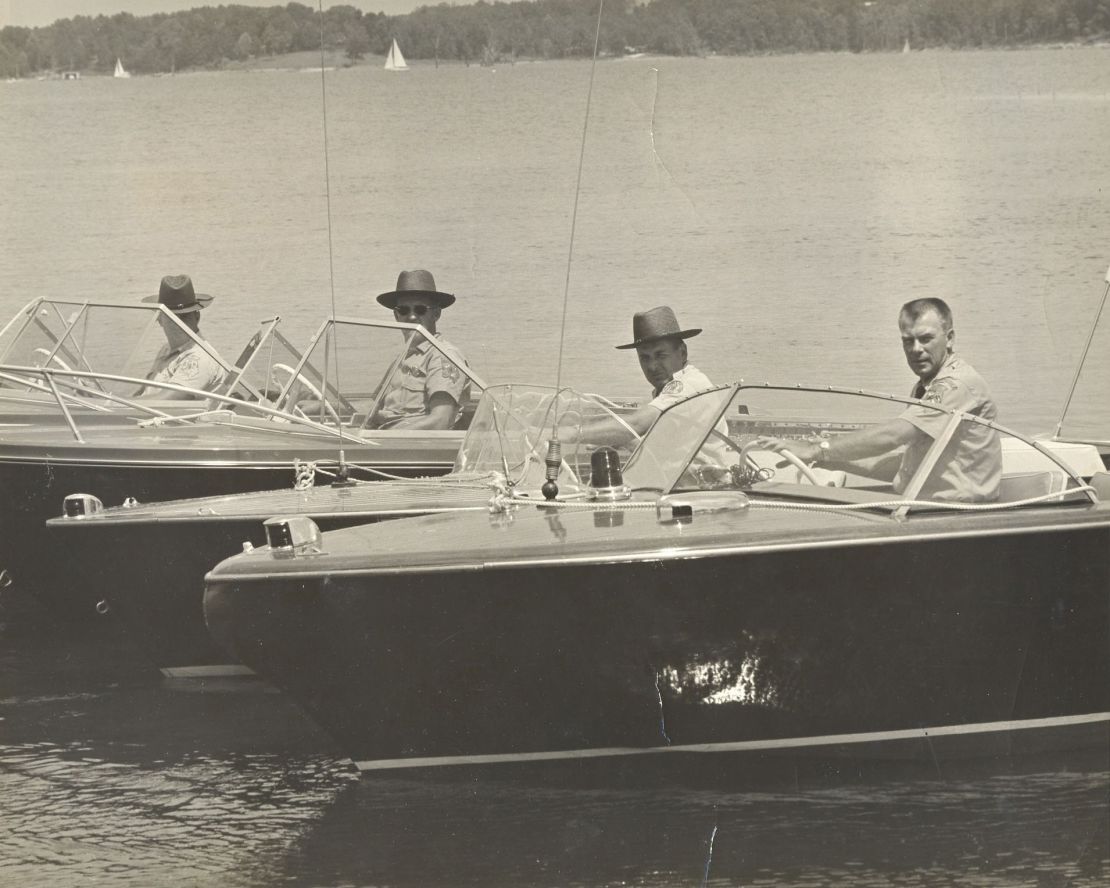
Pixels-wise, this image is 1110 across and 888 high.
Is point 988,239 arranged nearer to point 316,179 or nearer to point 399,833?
point 316,179

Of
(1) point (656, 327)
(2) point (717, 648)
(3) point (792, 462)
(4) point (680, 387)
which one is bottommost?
(2) point (717, 648)

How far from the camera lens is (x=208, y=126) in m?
54.6

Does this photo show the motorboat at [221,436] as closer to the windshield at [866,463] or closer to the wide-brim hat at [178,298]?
the wide-brim hat at [178,298]

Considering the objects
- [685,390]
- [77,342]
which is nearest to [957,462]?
[685,390]

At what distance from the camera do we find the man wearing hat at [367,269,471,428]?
345 inches

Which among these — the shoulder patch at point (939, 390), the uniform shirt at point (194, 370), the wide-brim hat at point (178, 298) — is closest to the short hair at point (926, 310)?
the shoulder patch at point (939, 390)

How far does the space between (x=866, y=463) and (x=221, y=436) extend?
3.97 m

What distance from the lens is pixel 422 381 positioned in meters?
8.94

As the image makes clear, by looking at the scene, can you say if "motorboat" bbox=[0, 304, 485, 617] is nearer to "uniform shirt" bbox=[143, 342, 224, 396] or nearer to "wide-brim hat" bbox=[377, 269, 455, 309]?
"uniform shirt" bbox=[143, 342, 224, 396]

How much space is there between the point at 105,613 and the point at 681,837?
398 centimetres

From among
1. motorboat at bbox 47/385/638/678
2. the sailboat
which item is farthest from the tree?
motorboat at bbox 47/385/638/678

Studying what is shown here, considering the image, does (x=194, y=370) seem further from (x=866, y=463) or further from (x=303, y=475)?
(x=866, y=463)

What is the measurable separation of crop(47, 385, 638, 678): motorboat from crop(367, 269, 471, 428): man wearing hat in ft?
2.38

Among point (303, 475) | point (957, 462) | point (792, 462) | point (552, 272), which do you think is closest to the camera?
point (957, 462)
